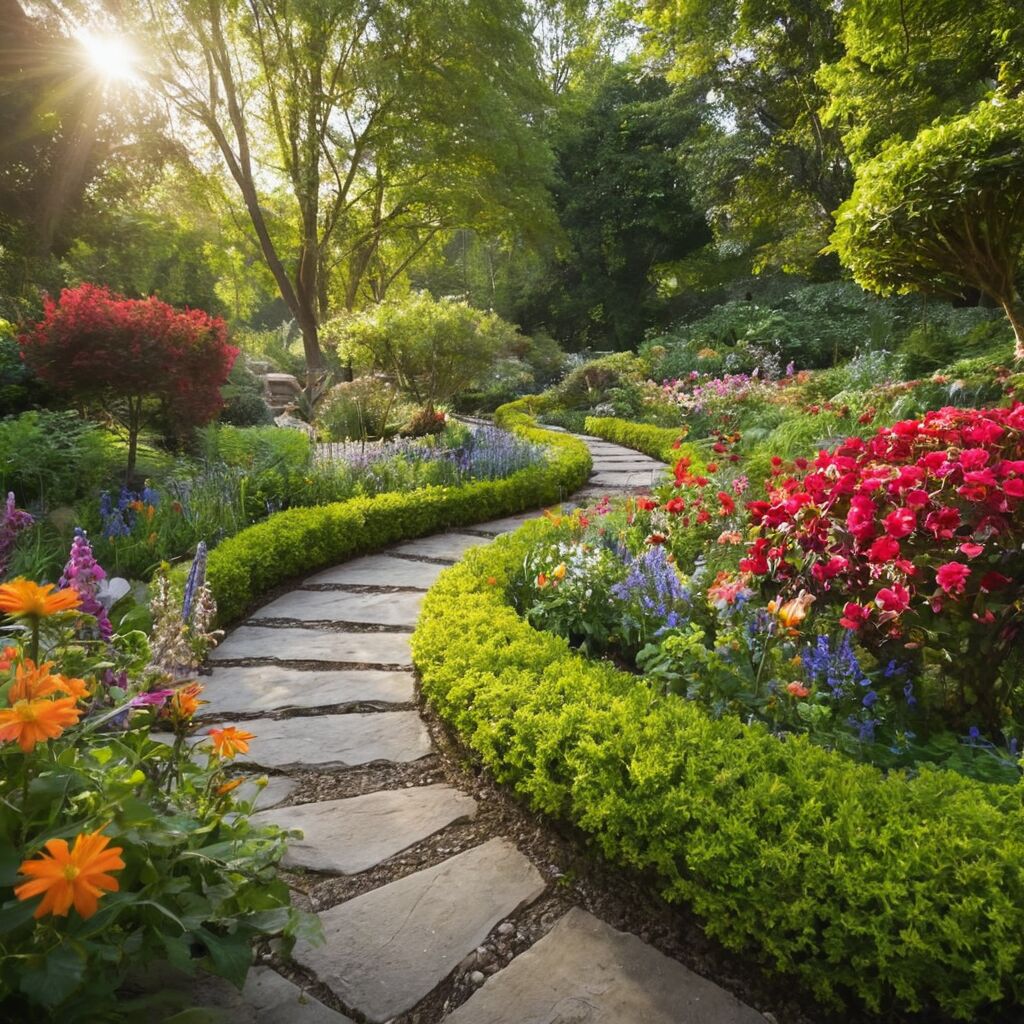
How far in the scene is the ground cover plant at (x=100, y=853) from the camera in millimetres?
984

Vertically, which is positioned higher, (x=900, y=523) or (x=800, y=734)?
(x=900, y=523)

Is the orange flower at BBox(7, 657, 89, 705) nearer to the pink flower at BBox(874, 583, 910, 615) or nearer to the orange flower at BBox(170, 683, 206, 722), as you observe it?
the orange flower at BBox(170, 683, 206, 722)

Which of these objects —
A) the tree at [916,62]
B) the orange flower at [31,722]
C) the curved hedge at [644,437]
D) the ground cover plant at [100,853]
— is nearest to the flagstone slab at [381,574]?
the ground cover plant at [100,853]

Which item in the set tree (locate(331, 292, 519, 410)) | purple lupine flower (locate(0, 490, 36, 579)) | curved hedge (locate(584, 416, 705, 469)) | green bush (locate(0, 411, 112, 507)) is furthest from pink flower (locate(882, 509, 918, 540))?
tree (locate(331, 292, 519, 410))

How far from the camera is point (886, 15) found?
8648mm

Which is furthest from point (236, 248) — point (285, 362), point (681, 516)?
point (681, 516)

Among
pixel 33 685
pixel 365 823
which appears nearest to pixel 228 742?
pixel 33 685

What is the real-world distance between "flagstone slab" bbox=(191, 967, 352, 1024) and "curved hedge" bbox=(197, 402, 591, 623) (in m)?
2.44

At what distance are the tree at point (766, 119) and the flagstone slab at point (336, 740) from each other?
46.9 ft

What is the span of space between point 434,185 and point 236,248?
751 cm

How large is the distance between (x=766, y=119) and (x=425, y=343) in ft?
46.7

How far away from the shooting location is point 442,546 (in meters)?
5.46

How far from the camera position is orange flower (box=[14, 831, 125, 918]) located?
0.90 meters

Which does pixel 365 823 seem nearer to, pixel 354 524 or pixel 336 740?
pixel 336 740
